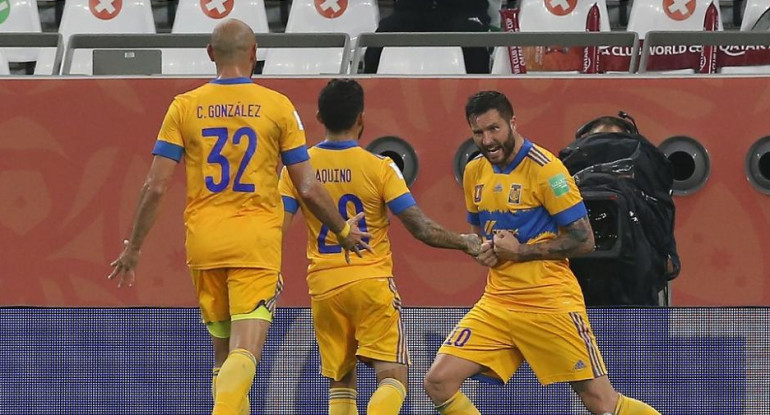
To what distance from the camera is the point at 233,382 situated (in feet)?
18.8

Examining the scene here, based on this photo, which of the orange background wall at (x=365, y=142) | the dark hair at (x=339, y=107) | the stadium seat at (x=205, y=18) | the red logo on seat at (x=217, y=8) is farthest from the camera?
the red logo on seat at (x=217, y=8)

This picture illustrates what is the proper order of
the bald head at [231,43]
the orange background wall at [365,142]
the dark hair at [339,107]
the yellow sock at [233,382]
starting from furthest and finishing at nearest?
the orange background wall at [365,142] → the dark hair at [339,107] → the bald head at [231,43] → the yellow sock at [233,382]

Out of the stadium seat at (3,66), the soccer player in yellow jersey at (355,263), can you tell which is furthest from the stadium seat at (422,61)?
the soccer player in yellow jersey at (355,263)

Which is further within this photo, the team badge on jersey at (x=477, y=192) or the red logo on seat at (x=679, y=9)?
the red logo on seat at (x=679, y=9)

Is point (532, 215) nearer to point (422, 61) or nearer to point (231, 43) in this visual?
point (231, 43)

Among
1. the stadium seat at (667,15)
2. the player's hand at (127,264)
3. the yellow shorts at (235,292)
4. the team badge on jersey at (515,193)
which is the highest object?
the stadium seat at (667,15)

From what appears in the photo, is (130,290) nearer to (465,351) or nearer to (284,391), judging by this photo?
(284,391)

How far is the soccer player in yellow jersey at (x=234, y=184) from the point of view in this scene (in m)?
5.89

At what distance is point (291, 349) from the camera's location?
7449mm

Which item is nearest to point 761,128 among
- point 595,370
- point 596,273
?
point 596,273

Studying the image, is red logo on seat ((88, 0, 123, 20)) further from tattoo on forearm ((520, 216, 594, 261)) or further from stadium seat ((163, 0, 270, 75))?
tattoo on forearm ((520, 216, 594, 261))

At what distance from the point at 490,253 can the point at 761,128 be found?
347 cm

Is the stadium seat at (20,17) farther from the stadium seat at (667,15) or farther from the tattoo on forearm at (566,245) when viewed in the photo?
the tattoo on forearm at (566,245)

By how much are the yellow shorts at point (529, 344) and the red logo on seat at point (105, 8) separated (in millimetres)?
5038
